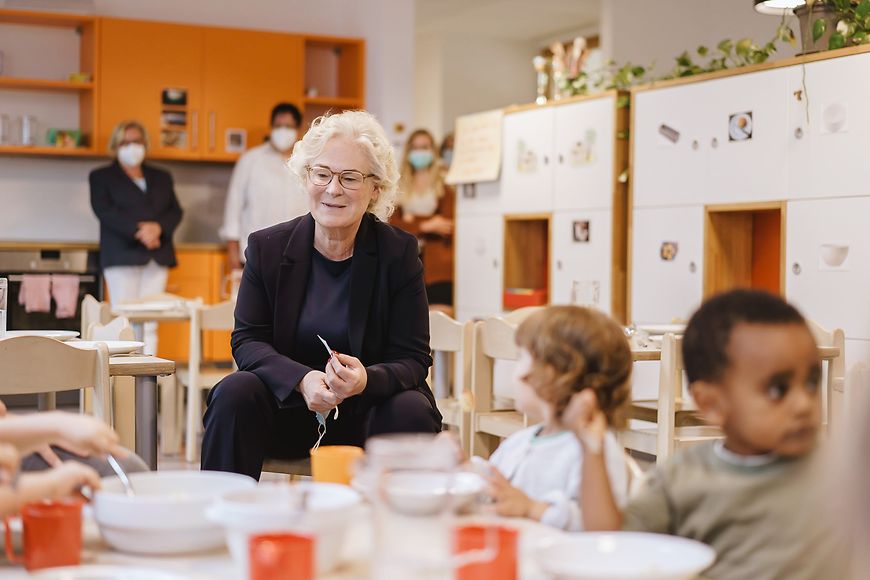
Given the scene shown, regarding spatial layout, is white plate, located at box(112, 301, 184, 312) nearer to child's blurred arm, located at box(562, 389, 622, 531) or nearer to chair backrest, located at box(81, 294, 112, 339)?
chair backrest, located at box(81, 294, 112, 339)

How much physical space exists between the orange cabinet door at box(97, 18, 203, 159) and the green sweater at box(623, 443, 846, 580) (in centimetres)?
622

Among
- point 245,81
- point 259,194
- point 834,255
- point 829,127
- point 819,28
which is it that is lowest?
point 834,255

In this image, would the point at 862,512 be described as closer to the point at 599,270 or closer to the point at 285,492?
the point at 285,492

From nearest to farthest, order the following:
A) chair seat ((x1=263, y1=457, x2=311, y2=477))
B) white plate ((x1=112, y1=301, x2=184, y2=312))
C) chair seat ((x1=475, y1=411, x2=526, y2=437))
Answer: chair seat ((x1=263, y1=457, x2=311, y2=477))
chair seat ((x1=475, y1=411, x2=526, y2=437))
white plate ((x1=112, y1=301, x2=184, y2=312))

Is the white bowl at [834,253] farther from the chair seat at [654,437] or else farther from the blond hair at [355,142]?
the blond hair at [355,142]

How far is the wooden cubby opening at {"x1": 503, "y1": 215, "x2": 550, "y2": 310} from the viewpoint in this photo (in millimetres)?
6496

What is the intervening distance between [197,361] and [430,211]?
8.11 ft

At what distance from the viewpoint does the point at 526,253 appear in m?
6.55

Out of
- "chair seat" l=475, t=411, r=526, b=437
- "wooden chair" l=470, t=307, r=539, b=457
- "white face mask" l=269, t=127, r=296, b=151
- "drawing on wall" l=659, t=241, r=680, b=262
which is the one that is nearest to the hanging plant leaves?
"drawing on wall" l=659, t=241, r=680, b=262

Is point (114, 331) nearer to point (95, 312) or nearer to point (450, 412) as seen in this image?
point (450, 412)

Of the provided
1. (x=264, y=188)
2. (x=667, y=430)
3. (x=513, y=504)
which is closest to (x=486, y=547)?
(x=513, y=504)

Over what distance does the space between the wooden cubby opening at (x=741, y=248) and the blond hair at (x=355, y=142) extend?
2763mm

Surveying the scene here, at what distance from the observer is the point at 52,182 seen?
719cm

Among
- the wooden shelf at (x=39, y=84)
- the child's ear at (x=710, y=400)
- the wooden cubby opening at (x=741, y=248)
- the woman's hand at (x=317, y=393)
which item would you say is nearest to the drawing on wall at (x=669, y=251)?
the wooden cubby opening at (x=741, y=248)
